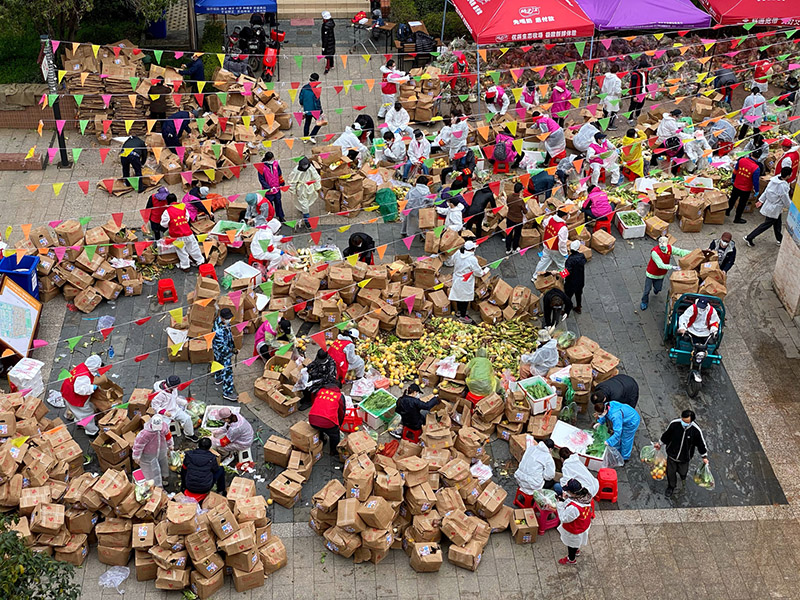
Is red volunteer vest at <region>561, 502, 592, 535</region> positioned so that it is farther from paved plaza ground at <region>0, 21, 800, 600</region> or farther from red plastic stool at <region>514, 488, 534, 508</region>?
red plastic stool at <region>514, 488, 534, 508</region>

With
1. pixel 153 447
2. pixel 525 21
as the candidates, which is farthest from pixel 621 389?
pixel 525 21

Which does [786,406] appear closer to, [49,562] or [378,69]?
[49,562]

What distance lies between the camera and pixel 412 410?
13758mm

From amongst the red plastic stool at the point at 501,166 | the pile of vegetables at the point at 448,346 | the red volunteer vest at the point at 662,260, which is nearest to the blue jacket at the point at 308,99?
the red plastic stool at the point at 501,166

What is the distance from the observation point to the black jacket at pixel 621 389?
14.2 metres

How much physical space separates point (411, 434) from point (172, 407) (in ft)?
11.4

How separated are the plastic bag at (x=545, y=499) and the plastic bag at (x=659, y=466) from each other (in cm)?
178

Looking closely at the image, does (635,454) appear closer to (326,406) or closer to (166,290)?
(326,406)

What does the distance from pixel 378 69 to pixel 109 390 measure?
13.7m

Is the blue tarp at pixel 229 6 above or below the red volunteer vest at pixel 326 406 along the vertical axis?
above

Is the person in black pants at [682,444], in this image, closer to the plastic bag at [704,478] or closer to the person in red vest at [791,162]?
the plastic bag at [704,478]

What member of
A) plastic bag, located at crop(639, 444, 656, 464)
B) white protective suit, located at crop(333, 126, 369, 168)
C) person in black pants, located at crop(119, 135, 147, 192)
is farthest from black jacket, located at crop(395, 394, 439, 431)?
person in black pants, located at crop(119, 135, 147, 192)

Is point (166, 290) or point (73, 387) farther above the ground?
point (166, 290)

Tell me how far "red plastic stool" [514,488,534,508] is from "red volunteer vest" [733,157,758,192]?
9.15m
